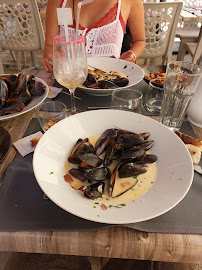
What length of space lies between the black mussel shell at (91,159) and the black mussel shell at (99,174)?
26 millimetres

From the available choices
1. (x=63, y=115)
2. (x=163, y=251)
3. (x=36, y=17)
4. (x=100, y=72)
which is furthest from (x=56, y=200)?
(x=36, y=17)

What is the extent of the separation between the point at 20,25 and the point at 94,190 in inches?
106

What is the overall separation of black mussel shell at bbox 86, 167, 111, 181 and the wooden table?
0.42 feet

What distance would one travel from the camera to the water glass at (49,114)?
2.68 feet

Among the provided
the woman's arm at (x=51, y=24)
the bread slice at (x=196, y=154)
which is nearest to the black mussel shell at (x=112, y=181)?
the bread slice at (x=196, y=154)

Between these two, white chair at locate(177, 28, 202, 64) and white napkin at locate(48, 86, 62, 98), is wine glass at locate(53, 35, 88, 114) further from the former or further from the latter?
white chair at locate(177, 28, 202, 64)

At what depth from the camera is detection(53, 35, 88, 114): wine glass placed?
0.81 metres

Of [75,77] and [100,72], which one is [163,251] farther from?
[100,72]

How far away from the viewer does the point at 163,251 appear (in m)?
0.52

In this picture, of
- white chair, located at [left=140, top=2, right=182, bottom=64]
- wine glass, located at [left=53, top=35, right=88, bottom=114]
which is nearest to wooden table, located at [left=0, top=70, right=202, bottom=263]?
wine glass, located at [left=53, top=35, right=88, bottom=114]

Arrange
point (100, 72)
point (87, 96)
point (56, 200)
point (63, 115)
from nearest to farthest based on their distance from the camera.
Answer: point (56, 200) → point (63, 115) → point (87, 96) → point (100, 72)

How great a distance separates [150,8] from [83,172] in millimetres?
2405

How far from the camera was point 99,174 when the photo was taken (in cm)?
58

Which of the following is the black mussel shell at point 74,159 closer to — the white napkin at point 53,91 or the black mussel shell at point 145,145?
the black mussel shell at point 145,145
